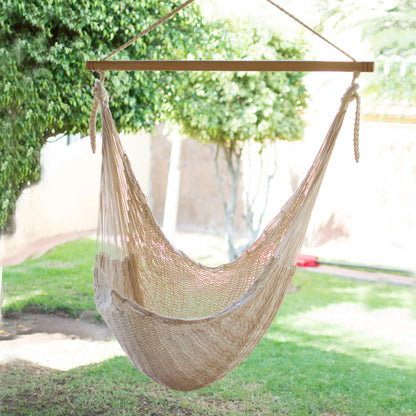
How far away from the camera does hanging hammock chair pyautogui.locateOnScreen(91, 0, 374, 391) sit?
1.37m

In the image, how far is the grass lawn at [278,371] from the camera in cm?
219

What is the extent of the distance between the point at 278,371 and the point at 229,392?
1.05 feet

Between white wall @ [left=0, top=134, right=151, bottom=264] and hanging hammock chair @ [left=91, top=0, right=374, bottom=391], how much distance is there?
134cm

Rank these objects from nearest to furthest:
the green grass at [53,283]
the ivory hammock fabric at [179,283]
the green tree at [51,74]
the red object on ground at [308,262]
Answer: the ivory hammock fabric at [179,283] < the green tree at [51,74] < the green grass at [53,283] < the red object on ground at [308,262]

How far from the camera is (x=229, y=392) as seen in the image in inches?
90.8

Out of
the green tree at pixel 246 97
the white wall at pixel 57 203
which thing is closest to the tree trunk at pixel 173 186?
the white wall at pixel 57 203

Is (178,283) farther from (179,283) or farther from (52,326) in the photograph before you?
(52,326)

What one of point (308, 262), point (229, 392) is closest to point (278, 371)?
point (229, 392)

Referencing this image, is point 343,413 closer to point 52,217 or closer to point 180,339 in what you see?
point 180,339

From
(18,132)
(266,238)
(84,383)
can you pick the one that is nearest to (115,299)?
(266,238)

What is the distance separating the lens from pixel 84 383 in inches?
91.3

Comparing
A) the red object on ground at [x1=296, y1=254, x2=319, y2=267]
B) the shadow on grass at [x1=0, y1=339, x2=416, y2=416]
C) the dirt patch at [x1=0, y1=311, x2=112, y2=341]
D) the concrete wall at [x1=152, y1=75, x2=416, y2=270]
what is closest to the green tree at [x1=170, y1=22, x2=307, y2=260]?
the concrete wall at [x1=152, y1=75, x2=416, y2=270]

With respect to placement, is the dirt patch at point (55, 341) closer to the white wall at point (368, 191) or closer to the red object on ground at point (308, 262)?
the red object on ground at point (308, 262)

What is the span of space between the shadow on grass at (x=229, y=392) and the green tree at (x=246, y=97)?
64.9 inches
